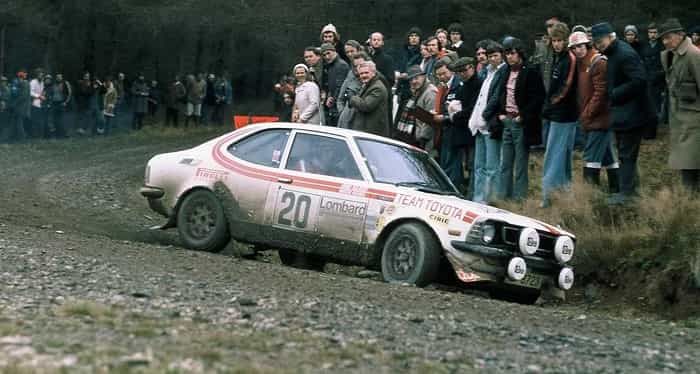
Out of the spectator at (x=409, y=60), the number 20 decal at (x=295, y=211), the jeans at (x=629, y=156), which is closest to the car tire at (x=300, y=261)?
the number 20 decal at (x=295, y=211)

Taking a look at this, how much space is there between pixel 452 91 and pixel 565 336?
8.38 meters

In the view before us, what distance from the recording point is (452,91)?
57.3 ft

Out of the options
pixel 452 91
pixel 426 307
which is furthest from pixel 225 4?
pixel 426 307

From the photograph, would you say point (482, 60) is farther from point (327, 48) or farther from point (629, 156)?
point (629, 156)

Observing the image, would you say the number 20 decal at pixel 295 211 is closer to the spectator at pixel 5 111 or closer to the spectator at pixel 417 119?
the spectator at pixel 417 119

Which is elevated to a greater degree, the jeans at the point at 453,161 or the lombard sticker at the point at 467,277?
the jeans at the point at 453,161

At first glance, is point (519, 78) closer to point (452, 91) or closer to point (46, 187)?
point (452, 91)

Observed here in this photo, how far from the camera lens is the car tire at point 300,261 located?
1461cm

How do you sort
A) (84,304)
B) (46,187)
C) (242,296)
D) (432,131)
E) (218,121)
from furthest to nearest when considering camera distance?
1. (218,121)
2. (46,187)
3. (432,131)
4. (242,296)
5. (84,304)

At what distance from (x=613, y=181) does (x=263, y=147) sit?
4.19 metres

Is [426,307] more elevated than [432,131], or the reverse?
[432,131]

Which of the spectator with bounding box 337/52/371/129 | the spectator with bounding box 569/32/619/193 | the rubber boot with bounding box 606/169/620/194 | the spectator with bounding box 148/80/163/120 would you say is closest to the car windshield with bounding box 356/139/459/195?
the spectator with bounding box 569/32/619/193

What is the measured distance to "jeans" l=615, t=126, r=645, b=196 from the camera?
14906 millimetres

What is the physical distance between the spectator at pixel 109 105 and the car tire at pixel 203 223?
90.1 ft
